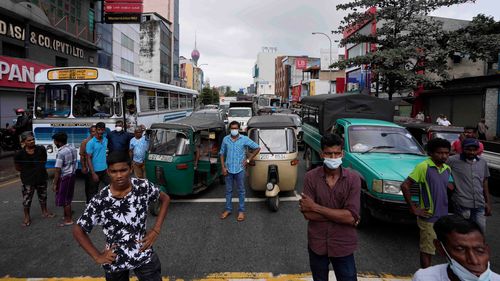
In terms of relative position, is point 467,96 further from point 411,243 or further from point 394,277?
point 394,277

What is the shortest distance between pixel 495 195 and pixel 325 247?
320 inches

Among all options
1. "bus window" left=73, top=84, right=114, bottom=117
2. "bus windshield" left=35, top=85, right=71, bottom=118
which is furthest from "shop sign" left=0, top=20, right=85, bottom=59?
"bus window" left=73, top=84, right=114, bottom=117

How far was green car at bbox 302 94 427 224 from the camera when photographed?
17.2 feet

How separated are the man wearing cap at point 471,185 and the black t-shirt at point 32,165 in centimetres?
684

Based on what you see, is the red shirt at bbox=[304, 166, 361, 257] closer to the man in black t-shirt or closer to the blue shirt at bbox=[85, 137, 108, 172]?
the blue shirt at bbox=[85, 137, 108, 172]

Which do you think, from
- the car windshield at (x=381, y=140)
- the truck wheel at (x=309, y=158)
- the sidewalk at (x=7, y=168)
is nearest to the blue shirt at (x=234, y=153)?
the car windshield at (x=381, y=140)

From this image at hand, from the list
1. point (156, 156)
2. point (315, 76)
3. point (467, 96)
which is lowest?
point (156, 156)

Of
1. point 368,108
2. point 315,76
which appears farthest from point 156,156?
point 315,76

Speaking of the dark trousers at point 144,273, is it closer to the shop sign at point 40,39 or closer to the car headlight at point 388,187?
the car headlight at point 388,187

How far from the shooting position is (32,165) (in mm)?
6059

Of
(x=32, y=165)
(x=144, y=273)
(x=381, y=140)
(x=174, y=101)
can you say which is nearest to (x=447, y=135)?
(x=381, y=140)

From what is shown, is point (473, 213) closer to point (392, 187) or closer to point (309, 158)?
point (392, 187)

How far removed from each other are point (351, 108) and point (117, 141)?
7.56 meters

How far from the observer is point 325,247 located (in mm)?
2934
